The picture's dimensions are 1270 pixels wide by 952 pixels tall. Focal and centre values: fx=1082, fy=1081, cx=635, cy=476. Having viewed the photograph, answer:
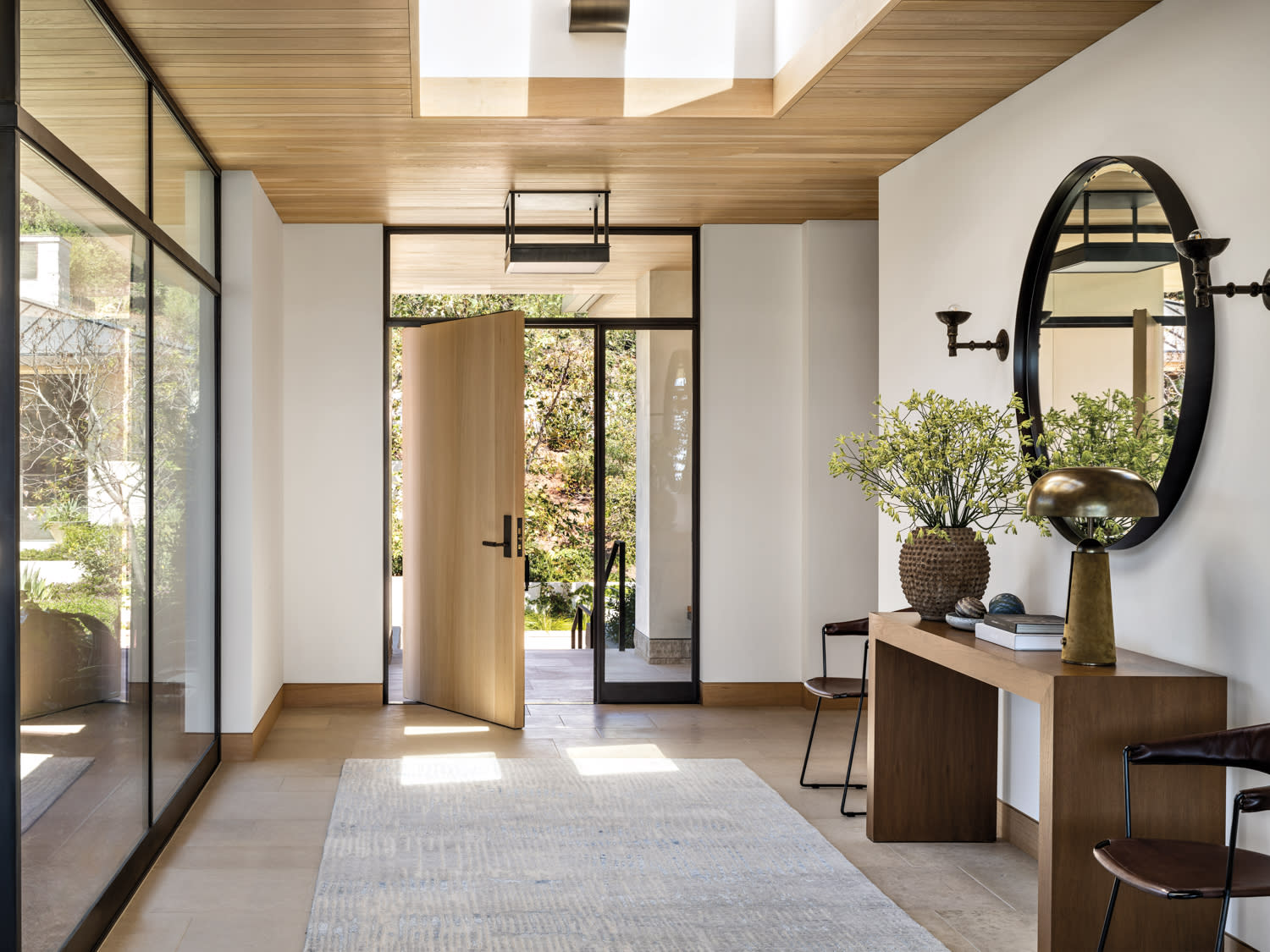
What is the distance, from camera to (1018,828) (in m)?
3.81

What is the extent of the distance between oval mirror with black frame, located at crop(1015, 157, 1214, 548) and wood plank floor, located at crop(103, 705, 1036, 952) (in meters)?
1.20

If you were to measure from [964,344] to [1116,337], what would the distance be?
79 centimetres

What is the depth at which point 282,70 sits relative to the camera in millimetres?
3639

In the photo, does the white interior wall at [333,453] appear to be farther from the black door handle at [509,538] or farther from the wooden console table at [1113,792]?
the wooden console table at [1113,792]

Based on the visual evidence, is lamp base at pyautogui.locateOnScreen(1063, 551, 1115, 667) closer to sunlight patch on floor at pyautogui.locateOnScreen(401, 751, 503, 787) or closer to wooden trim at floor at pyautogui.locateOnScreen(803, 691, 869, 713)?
sunlight patch on floor at pyautogui.locateOnScreen(401, 751, 503, 787)

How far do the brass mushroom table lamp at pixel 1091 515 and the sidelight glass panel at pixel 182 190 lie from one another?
2995mm

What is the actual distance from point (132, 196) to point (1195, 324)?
3135 mm

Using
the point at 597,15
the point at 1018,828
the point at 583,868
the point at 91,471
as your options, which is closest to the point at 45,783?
the point at 91,471

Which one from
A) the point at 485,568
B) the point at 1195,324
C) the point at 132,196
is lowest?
the point at 485,568

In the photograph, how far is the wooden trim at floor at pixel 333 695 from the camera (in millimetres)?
6039

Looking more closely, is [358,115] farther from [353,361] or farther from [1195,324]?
[1195,324]

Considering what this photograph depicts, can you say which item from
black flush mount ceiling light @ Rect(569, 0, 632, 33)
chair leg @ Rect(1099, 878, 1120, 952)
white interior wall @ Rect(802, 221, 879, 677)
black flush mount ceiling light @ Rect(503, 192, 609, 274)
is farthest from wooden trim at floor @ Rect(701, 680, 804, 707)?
chair leg @ Rect(1099, 878, 1120, 952)

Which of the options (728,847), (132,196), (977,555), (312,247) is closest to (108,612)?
(132,196)

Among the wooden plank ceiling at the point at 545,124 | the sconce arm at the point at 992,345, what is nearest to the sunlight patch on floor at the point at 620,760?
the sconce arm at the point at 992,345
